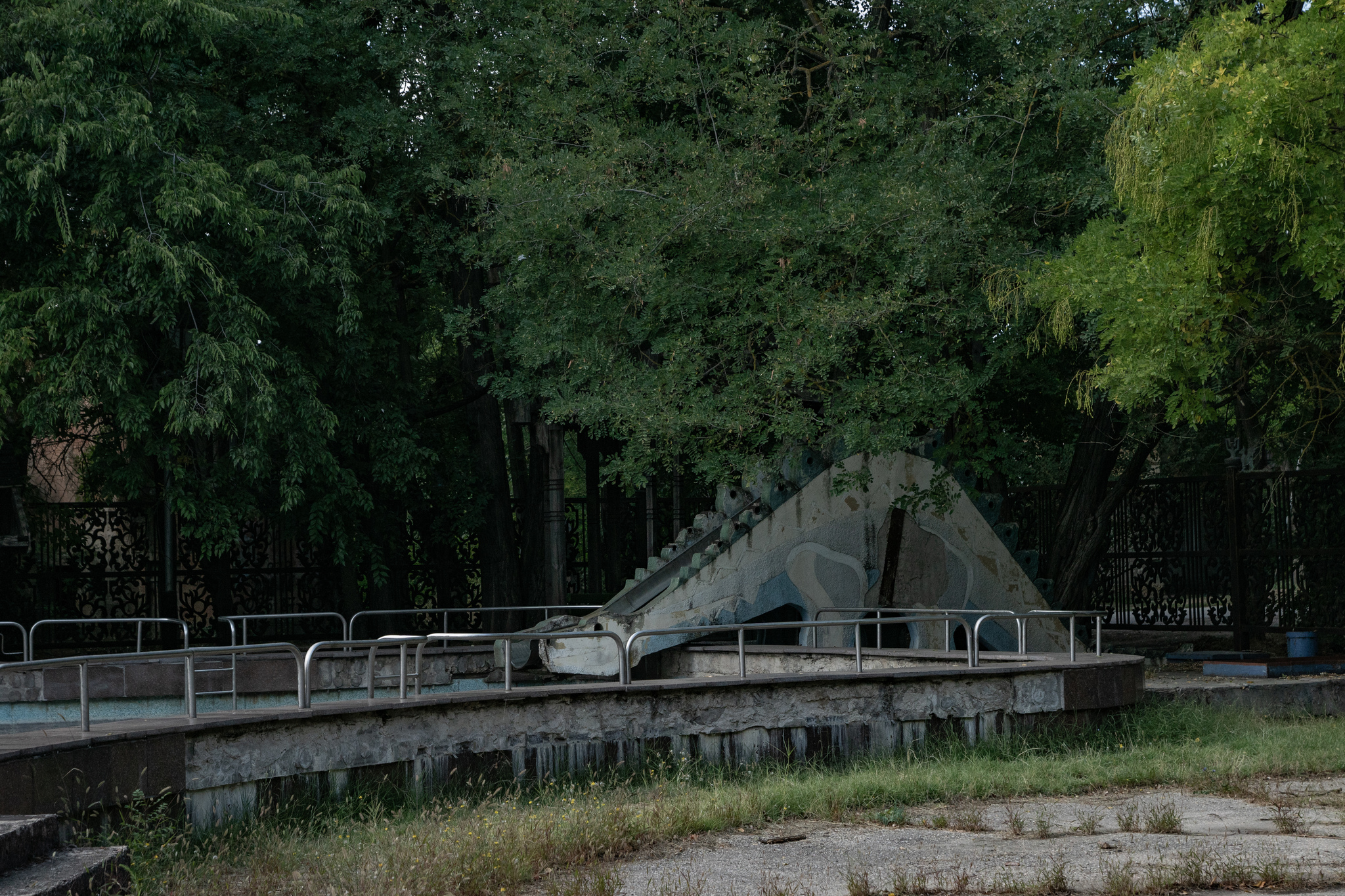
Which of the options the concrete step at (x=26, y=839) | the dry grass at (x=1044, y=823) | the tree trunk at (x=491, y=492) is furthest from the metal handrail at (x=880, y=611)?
the concrete step at (x=26, y=839)

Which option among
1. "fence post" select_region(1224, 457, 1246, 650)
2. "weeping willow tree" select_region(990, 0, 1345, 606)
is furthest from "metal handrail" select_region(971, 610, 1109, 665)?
"fence post" select_region(1224, 457, 1246, 650)

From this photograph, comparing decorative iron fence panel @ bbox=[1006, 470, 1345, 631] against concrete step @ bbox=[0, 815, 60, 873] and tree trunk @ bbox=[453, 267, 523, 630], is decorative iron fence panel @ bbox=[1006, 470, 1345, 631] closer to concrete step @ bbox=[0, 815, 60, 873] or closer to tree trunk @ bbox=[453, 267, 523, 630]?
tree trunk @ bbox=[453, 267, 523, 630]

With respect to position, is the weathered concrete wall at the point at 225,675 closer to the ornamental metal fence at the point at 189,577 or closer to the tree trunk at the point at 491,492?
the ornamental metal fence at the point at 189,577

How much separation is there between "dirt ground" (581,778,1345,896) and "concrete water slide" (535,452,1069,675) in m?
7.43

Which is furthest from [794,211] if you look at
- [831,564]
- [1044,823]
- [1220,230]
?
[1044,823]

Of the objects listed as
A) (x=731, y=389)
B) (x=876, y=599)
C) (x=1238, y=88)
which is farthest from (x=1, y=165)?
(x=1238, y=88)

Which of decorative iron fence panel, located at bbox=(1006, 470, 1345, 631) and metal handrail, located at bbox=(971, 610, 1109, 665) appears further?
decorative iron fence panel, located at bbox=(1006, 470, 1345, 631)

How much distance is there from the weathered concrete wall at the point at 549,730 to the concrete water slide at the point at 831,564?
4.36m

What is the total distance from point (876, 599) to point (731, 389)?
13.7ft

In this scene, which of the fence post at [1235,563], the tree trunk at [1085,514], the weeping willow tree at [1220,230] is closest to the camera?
the weeping willow tree at [1220,230]

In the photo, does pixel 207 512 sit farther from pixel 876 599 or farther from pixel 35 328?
pixel 876 599

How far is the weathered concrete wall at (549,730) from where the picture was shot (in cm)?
935

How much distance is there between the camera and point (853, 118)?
57.8 ft

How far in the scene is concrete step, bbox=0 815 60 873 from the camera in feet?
21.4
